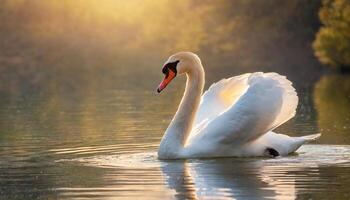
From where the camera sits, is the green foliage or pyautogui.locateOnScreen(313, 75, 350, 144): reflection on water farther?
the green foliage

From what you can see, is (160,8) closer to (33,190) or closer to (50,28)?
(50,28)

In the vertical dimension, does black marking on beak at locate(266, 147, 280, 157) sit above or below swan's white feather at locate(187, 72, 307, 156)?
below

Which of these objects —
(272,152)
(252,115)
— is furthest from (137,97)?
(252,115)

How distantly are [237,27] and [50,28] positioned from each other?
16018 millimetres

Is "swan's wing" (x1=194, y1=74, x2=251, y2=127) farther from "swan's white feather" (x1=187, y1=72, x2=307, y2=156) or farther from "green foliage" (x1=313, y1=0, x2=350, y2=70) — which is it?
"green foliage" (x1=313, y1=0, x2=350, y2=70)

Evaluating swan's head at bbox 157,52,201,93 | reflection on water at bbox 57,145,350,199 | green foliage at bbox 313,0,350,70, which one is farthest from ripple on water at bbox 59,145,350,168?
green foliage at bbox 313,0,350,70

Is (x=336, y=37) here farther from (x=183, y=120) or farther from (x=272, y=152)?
(x=272, y=152)

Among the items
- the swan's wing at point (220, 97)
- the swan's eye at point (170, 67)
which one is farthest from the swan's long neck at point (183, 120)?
the swan's wing at point (220, 97)

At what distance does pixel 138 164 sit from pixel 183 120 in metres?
1.33

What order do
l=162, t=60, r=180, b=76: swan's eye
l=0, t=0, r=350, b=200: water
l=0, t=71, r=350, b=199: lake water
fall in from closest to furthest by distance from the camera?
l=0, t=71, r=350, b=199: lake water < l=0, t=0, r=350, b=200: water < l=162, t=60, r=180, b=76: swan's eye

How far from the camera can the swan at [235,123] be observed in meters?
15.5

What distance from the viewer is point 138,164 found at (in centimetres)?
1503

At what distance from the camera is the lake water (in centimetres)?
1276

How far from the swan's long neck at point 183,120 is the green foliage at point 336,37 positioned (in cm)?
3409
